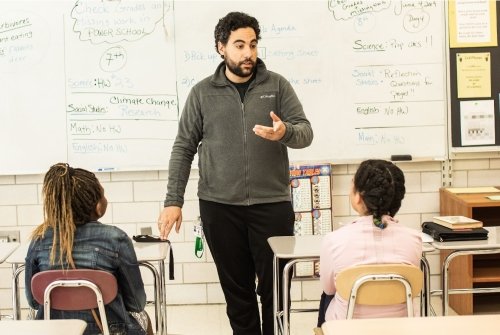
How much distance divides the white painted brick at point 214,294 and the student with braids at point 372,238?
→ 2.07m

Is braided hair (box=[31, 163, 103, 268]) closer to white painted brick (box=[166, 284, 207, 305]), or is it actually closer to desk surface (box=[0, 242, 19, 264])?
desk surface (box=[0, 242, 19, 264])


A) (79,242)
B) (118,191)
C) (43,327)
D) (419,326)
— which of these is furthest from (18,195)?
(419,326)

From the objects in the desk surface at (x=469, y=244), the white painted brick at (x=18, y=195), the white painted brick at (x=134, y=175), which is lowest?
the desk surface at (x=469, y=244)

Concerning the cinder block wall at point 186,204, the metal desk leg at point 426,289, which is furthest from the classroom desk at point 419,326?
the cinder block wall at point 186,204

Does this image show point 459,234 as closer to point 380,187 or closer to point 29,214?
point 380,187

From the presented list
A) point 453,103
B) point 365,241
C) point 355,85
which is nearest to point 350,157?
point 355,85

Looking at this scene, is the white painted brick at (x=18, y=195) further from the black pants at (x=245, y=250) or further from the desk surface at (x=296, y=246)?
the desk surface at (x=296, y=246)

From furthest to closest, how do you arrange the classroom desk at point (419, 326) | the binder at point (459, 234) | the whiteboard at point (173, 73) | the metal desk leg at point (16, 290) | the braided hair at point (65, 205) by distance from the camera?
the whiteboard at point (173, 73)
the binder at point (459, 234)
the metal desk leg at point (16, 290)
the braided hair at point (65, 205)
the classroom desk at point (419, 326)

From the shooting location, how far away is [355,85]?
4332 mm

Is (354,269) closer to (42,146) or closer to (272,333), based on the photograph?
(272,333)

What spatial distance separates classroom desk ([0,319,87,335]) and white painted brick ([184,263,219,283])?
251 centimetres

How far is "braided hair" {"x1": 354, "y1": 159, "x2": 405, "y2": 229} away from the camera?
2482 mm

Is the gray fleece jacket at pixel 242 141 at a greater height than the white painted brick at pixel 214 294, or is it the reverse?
the gray fleece jacket at pixel 242 141

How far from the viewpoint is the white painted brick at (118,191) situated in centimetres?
443
